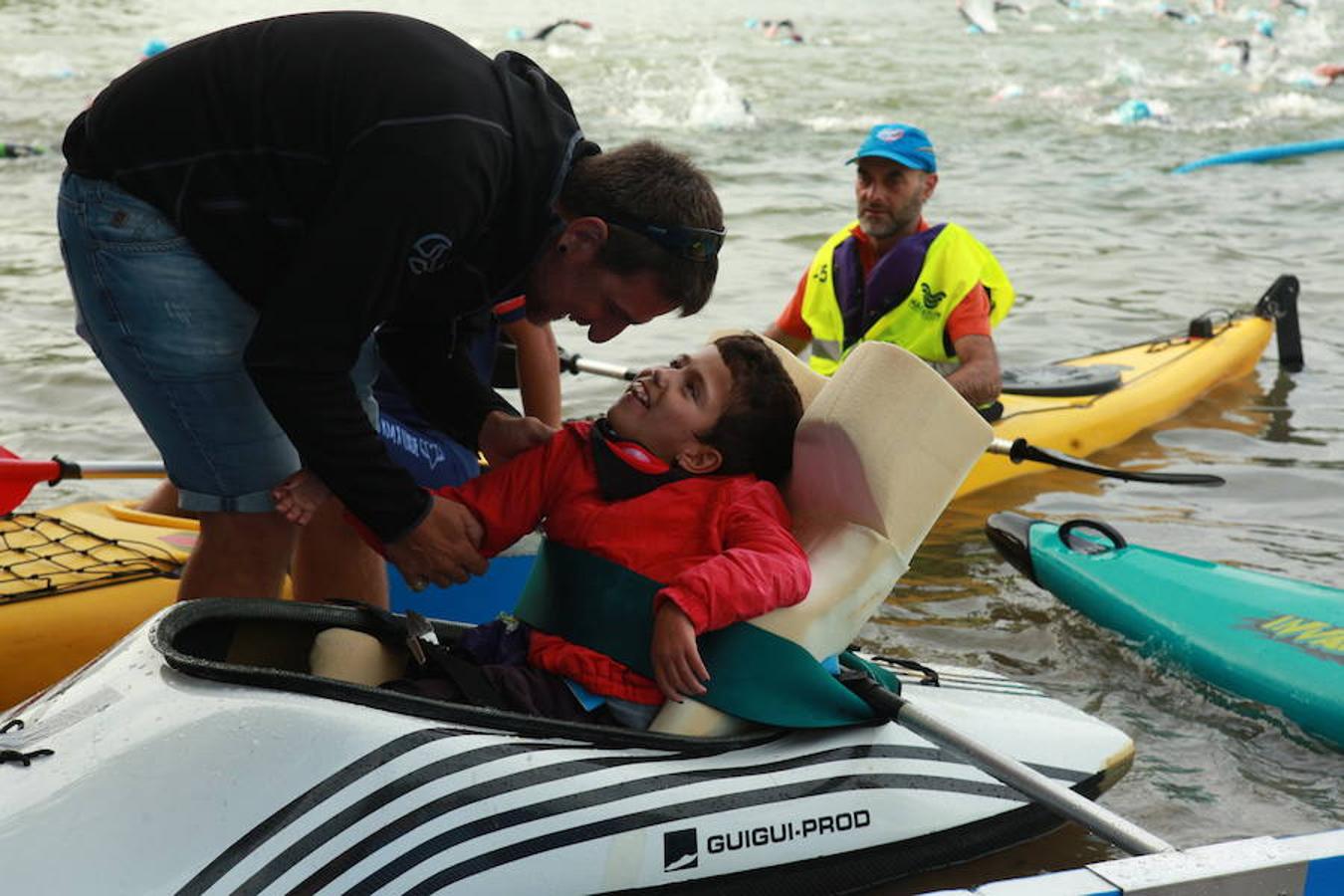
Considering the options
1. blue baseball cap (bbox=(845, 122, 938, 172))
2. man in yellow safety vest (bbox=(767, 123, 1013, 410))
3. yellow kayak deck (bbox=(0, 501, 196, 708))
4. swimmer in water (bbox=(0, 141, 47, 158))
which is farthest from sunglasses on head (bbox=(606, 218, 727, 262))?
swimmer in water (bbox=(0, 141, 47, 158))

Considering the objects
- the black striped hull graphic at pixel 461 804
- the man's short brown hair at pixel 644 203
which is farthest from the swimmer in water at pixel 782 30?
the black striped hull graphic at pixel 461 804

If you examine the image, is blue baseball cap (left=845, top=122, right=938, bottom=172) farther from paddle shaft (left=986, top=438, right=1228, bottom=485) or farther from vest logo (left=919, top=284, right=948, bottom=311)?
paddle shaft (left=986, top=438, right=1228, bottom=485)

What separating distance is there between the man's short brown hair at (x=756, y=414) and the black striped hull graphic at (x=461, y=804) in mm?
537

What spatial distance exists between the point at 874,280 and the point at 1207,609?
1.51 metres

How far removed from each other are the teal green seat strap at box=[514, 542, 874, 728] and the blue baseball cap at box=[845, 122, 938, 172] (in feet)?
8.43

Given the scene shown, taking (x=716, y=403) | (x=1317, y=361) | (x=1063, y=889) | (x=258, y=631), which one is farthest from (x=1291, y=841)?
(x=1317, y=361)

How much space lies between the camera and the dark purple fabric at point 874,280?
199 inches

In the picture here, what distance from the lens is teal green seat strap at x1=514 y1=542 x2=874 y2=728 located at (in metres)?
2.67

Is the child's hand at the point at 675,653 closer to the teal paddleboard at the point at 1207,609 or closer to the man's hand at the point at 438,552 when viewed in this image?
the man's hand at the point at 438,552

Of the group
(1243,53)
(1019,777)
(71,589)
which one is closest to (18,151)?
(71,589)

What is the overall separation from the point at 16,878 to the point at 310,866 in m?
0.38

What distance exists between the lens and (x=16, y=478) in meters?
3.90

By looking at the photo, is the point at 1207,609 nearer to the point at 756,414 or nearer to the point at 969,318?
the point at 969,318

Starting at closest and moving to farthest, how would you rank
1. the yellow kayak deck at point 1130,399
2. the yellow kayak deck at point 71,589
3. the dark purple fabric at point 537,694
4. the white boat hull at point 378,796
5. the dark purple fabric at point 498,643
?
the white boat hull at point 378,796, the dark purple fabric at point 537,694, the dark purple fabric at point 498,643, the yellow kayak deck at point 71,589, the yellow kayak deck at point 1130,399
